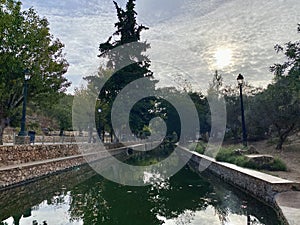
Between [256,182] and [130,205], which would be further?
[256,182]

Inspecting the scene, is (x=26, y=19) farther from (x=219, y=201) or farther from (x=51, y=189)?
(x=219, y=201)

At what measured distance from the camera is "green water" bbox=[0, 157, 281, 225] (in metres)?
7.66

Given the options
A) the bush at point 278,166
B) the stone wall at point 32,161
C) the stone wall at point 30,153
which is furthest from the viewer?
the stone wall at point 30,153

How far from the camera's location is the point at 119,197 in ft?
34.7

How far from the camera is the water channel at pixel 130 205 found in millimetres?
7633

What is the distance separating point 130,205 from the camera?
9.25 m

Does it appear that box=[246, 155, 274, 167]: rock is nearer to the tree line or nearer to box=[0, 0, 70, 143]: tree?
the tree line

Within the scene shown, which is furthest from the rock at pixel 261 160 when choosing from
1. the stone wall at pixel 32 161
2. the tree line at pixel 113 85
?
the stone wall at pixel 32 161

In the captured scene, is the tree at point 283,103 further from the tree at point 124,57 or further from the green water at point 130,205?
the tree at point 124,57

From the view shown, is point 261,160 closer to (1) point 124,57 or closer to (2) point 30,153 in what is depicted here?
(2) point 30,153

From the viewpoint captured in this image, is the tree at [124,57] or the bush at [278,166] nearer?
the bush at [278,166]

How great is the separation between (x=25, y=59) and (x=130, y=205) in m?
13.0

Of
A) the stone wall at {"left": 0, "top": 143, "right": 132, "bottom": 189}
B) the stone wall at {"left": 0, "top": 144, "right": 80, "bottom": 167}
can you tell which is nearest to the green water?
the stone wall at {"left": 0, "top": 143, "right": 132, "bottom": 189}

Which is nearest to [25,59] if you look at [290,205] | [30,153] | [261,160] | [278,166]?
[30,153]
